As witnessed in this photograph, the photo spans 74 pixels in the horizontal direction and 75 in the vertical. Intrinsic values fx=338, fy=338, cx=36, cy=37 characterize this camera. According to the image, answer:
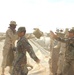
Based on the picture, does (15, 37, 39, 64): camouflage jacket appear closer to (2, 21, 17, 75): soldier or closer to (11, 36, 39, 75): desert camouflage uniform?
(11, 36, 39, 75): desert camouflage uniform

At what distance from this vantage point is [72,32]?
9.68 metres

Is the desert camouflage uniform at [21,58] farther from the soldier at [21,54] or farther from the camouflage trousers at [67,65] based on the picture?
the camouflage trousers at [67,65]

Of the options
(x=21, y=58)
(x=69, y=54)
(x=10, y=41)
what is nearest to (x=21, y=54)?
(x=21, y=58)

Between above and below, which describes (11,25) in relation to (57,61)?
above

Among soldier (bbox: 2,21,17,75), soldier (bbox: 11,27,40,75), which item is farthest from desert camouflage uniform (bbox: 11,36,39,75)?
soldier (bbox: 2,21,17,75)

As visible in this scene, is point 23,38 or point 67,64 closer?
point 23,38

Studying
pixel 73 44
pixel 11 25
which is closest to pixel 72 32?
pixel 73 44

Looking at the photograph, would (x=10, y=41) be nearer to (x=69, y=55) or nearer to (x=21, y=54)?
(x=69, y=55)

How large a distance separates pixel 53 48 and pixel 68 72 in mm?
1156

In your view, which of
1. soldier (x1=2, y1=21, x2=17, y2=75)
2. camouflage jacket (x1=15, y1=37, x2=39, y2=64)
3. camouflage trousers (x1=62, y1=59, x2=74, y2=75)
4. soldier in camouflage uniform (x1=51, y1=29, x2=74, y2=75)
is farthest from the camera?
soldier (x1=2, y1=21, x2=17, y2=75)

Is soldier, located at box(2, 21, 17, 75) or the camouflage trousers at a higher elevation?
soldier, located at box(2, 21, 17, 75)

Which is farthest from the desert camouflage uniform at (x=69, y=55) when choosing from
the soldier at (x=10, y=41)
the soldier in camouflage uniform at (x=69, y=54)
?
the soldier at (x=10, y=41)

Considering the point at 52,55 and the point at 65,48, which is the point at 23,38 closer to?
the point at 65,48

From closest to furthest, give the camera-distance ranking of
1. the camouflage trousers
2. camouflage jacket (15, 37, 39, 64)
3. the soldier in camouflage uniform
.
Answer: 1. camouflage jacket (15, 37, 39, 64)
2. the soldier in camouflage uniform
3. the camouflage trousers
